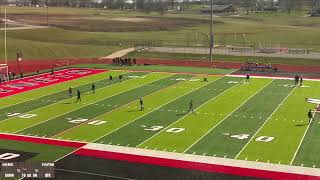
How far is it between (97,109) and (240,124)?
38.5 feet

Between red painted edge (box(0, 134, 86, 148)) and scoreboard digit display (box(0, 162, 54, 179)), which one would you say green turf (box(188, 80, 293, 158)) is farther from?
scoreboard digit display (box(0, 162, 54, 179))

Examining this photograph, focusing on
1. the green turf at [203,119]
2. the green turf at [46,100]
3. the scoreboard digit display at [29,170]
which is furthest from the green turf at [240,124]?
the green turf at [46,100]

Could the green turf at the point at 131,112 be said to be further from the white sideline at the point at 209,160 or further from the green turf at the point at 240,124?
the green turf at the point at 240,124

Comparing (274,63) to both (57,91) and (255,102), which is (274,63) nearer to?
(255,102)

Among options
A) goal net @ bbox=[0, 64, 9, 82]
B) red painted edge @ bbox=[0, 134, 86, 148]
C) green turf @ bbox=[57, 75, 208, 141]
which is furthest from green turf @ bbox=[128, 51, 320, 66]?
red painted edge @ bbox=[0, 134, 86, 148]

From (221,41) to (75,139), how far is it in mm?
76112

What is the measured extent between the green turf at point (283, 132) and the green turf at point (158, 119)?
6563 mm

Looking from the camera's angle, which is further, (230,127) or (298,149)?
(230,127)

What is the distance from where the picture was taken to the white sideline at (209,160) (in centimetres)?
2541

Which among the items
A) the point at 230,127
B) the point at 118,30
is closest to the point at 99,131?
the point at 230,127

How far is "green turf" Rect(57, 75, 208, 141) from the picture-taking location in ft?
106

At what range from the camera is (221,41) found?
104m

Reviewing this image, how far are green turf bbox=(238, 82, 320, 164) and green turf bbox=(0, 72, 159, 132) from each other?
15386 mm

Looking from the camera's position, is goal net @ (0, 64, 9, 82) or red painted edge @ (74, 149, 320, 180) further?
goal net @ (0, 64, 9, 82)
